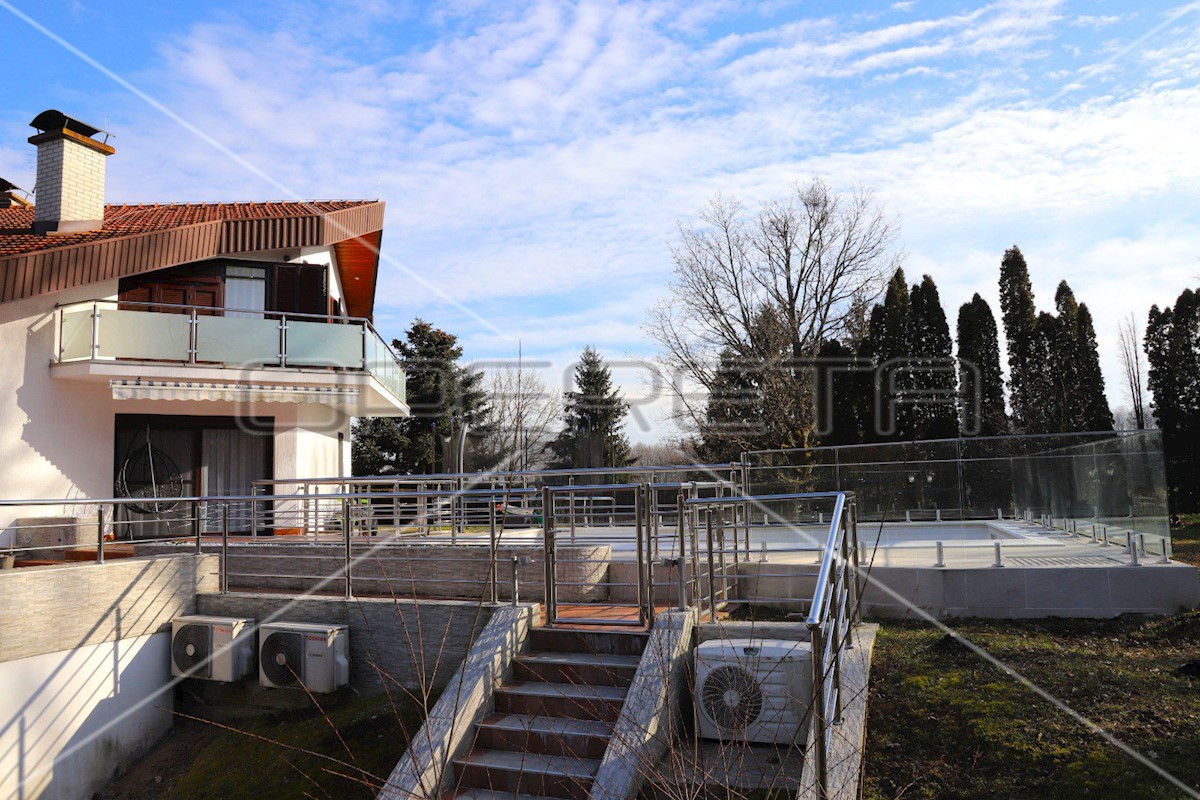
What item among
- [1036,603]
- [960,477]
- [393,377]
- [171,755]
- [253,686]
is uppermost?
[393,377]

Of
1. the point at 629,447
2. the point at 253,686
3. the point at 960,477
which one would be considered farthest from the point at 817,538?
the point at 629,447

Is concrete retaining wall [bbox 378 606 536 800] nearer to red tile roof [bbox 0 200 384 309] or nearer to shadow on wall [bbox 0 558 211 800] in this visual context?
shadow on wall [bbox 0 558 211 800]

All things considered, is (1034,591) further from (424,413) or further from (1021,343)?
(424,413)

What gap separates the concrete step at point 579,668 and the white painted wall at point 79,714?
4422 mm

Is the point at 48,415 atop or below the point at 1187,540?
atop

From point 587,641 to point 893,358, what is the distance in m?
32.0


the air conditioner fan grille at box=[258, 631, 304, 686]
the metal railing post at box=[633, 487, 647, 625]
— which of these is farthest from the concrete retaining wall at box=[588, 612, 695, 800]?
the air conditioner fan grille at box=[258, 631, 304, 686]

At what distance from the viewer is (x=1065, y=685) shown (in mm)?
7020

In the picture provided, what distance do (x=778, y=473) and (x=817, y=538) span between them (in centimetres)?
188

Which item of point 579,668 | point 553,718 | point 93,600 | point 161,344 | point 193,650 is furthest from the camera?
point 161,344

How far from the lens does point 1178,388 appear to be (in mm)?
32750

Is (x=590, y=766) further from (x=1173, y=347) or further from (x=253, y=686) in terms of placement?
(x=1173, y=347)

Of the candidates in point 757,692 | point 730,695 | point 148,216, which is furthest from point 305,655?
point 148,216

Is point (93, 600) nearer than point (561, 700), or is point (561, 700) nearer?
point (561, 700)
